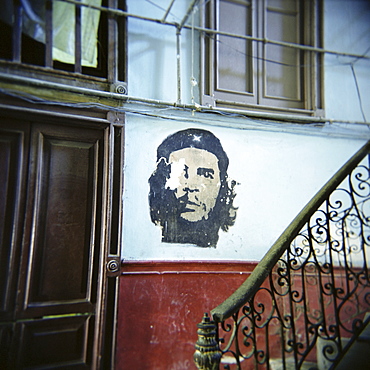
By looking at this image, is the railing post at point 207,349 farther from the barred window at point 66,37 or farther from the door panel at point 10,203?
the barred window at point 66,37

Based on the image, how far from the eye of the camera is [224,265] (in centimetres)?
346

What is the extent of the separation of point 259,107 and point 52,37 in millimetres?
2565

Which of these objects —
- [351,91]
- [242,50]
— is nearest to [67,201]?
[242,50]

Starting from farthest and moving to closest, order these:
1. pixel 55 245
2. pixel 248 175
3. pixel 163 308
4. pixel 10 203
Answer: pixel 248 175
pixel 163 308
pixel 55 245
pixel 10 203

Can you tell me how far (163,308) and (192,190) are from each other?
1.34 metres

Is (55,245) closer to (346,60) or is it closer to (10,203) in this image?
(10,203)

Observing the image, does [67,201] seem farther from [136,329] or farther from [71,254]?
[136,329]

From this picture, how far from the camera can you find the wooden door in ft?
9.50

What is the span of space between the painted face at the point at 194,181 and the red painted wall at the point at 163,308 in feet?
2.04

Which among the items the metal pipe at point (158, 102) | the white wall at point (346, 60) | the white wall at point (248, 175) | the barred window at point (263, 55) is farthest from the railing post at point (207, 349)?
the white wall at point (346, 60)

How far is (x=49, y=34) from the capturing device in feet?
10.4

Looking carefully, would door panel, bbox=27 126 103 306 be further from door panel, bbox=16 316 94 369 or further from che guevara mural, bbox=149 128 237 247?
che guevara mural, bbox=149 128 237 247

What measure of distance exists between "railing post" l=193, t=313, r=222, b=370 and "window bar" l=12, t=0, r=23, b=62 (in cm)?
304

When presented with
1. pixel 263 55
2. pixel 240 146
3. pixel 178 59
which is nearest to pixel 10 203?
pixel 178 59
